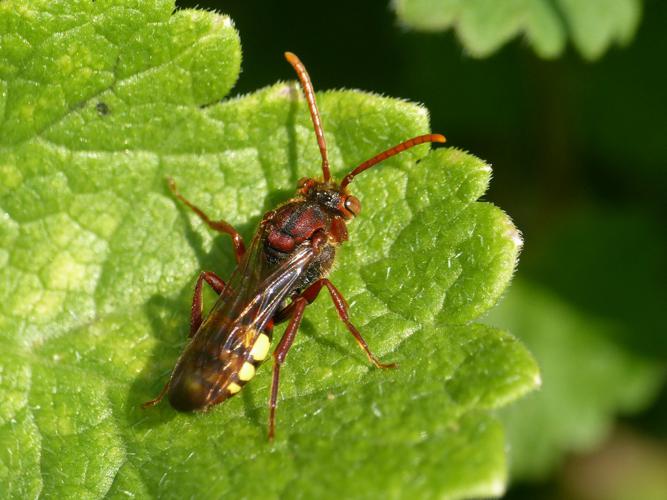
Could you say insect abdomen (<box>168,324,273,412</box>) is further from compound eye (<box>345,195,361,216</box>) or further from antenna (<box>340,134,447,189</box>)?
antenna (<box>340,134,447,189</box>)

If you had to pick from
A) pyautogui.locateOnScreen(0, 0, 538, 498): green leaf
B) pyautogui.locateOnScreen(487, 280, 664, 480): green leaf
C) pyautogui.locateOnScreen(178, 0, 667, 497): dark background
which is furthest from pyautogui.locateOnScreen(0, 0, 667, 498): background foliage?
pyautogui.locateOnScreen(487, 280, 664, 480): green leaf

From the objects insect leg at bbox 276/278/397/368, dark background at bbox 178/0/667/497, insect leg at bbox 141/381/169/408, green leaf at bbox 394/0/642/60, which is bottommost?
dark background at bbox 178/0/667/497

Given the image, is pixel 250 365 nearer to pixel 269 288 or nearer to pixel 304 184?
pixel 269 288

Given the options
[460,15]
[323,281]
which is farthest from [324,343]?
[460,15]

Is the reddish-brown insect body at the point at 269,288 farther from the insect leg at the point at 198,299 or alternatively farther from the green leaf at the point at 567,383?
the green leaf at the point at 567,383

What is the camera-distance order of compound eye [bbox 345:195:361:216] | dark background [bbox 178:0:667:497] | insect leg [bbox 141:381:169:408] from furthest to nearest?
dark background [bbox 178:0:667:497]
compound eye [bbox 345:195:361:216]
insect leg [bbox 141:381:169:408]

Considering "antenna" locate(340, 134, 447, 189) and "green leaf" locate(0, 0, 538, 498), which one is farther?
"antenna" locate(340, 134, 447, 189)

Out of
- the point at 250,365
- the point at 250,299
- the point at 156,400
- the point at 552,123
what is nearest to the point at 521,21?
the point at 552,123

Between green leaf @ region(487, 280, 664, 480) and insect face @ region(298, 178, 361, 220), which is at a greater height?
insect face @ region(298, 178, 361, 220)
